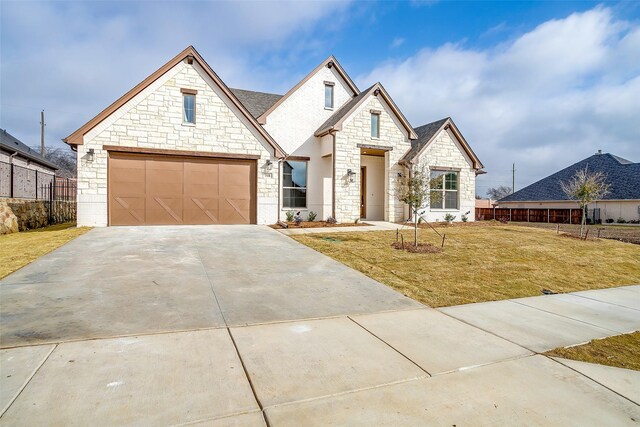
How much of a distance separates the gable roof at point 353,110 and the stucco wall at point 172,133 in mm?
3709

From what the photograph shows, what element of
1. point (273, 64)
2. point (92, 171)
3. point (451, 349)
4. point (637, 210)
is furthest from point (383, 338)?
point (637, 210)

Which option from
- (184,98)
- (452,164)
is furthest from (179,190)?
(452,164)

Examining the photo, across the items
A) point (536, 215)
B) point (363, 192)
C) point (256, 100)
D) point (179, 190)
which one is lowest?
point (536, 215)

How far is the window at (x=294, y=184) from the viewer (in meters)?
17.9

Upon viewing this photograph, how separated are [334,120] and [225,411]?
55.7 ft

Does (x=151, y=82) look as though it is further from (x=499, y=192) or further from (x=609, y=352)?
(x=499, y=192)

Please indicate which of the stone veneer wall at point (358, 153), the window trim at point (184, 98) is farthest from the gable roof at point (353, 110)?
the window trim at point (184, 98)

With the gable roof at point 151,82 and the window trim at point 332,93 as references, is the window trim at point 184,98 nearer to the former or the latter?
the gable roof at point 151,82

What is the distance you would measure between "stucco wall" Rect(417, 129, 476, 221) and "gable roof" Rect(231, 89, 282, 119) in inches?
364

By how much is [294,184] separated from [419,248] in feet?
29.9

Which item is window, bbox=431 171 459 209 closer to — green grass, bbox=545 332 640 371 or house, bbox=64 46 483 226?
house, bbox=64 46 483 226

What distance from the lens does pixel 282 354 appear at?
3.76 m

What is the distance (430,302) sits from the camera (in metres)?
6.07

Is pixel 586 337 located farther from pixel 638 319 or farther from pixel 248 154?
pixel 248 154
